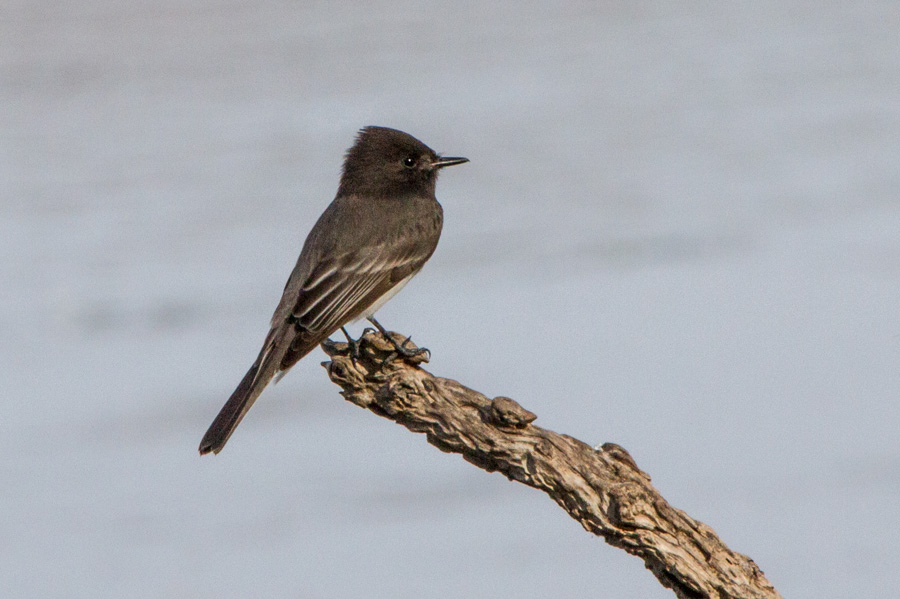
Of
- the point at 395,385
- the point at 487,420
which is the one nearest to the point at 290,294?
the point at 395,385

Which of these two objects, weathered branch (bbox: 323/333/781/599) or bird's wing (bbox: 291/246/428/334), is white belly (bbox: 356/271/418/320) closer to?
bird's wing (bbox: 291/246/428/334)

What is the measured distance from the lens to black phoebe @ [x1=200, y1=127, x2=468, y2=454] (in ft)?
15.4

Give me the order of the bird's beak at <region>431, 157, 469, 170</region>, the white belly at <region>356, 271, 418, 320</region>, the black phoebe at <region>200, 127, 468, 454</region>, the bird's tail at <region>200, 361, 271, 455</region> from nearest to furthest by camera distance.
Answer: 1. the bird's tail at <region>200, 361, 271, 455</region>
2. the black phoebe at <region>200, 127, 468, 454</region>
3. the white belly at <region>356, 271, 418, 320</region>
4. the bird's beak at <region>431, 157, 469, 170</region>

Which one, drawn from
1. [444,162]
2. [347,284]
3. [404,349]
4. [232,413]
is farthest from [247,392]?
[444,162]

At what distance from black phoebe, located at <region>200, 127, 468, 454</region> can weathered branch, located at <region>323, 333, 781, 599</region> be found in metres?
0.50

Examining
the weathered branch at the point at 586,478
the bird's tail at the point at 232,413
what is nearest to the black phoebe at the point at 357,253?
the bird's tail at the point at 232,413

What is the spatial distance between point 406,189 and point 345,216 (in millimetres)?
445

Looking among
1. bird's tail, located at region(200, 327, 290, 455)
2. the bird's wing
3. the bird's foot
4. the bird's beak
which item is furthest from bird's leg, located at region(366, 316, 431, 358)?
the bird's beak

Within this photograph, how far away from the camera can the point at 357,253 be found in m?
5.26

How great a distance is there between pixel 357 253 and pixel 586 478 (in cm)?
223

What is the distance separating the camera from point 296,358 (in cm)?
469

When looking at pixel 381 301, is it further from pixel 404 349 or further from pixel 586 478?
pixel 586 478

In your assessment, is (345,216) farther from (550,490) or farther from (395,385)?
(550,490)

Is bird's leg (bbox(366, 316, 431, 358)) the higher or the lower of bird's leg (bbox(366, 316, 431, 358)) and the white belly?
the lower
